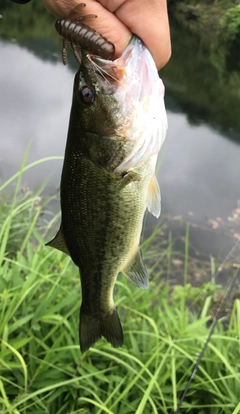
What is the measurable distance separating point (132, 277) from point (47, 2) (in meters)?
0.96

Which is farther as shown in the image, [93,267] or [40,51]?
[40,51]

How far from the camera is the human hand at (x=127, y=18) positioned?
1116 mm

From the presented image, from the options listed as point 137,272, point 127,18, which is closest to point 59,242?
point 137,272

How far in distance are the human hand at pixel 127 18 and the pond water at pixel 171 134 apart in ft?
10.3

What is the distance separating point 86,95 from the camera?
1184 mm

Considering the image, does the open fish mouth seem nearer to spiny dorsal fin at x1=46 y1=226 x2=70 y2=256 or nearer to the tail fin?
spiny dorsal fin at x1=46 y1=226 x2=70 y2=256

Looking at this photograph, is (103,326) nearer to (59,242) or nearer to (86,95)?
(59,242)

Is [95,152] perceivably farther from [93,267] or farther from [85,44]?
[93,267]

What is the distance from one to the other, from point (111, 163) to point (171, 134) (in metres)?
8.50

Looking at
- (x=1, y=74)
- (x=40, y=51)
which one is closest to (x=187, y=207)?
(x=1, y=74)

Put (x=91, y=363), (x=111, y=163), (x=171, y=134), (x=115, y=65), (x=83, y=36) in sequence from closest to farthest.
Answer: (x=83, y=36) → (x=115, y=65) → (x=111, y=163) → (x=91, y=363) → (x=171, y=134)

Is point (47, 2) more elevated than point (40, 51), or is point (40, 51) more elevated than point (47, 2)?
point (47, 2)

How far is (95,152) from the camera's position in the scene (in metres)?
1.23

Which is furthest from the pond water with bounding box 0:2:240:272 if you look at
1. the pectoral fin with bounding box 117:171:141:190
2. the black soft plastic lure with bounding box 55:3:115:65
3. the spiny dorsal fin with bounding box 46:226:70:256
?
the black soft plastic lure with bounding box 55:3:115:65
